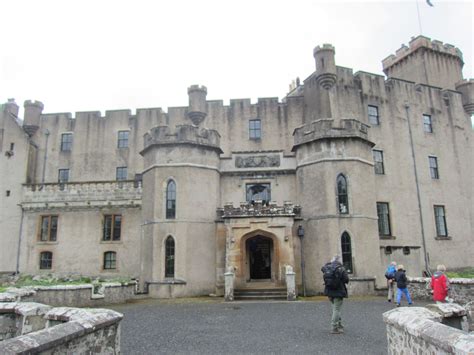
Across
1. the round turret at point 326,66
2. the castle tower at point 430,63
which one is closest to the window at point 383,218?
the round turret at point 326,66

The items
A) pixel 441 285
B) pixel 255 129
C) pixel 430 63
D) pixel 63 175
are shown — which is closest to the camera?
pixel 441 285

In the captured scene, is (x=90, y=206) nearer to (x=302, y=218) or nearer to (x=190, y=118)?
(x=190, y=118)

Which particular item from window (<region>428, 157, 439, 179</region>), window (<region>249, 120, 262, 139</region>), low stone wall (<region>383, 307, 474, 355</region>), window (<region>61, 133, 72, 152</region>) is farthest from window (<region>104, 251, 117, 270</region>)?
window (<region>428, 157, 439, 179</region>)

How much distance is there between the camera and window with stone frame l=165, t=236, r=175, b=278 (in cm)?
1991

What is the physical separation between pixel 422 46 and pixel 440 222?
14.1 metres

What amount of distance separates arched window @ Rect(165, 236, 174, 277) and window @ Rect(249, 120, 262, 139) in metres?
10.5

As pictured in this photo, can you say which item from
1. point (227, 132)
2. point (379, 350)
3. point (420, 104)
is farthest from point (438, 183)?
point (379, 350)

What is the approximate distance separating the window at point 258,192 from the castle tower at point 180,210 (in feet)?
6.53

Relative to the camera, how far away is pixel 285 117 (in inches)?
1083

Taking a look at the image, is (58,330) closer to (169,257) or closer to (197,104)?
(169,257)

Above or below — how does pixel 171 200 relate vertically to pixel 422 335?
above

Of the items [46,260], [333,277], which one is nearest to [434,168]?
[333,277]

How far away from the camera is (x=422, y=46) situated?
30.8 meters

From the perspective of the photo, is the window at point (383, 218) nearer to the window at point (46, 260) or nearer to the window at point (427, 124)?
the window at point (427, 124)
